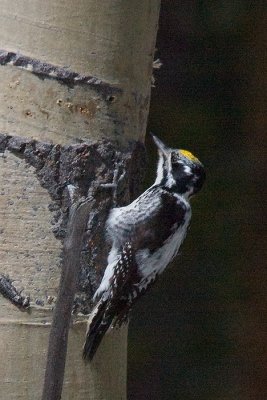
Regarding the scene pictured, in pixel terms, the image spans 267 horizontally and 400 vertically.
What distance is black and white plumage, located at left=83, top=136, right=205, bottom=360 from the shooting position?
2266 millimetres

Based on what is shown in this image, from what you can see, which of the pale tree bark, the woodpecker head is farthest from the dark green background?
the pale tree bark

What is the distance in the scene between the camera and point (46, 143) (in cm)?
201

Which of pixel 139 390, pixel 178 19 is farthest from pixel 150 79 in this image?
pixel 139 390

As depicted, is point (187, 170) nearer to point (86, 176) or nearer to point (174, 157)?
point (174, 157)

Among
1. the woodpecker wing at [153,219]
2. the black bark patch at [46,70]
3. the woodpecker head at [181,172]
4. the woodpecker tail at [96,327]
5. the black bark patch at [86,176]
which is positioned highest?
the black bark patch at [46,70]

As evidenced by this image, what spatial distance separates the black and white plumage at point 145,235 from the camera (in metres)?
2.27

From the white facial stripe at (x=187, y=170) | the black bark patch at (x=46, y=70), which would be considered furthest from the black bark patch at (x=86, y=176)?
the white facial stripe at (x=187, y=170)

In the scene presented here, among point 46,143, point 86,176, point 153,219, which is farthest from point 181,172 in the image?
point 46,143

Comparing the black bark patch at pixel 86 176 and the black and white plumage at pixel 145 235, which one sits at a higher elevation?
the black bark patch at pixel 86 176

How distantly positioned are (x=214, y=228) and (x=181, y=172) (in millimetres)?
1513

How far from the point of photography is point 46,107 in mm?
2004

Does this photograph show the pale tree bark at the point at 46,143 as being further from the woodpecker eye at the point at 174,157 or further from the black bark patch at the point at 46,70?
the woodpecker eye at the point at 174,157

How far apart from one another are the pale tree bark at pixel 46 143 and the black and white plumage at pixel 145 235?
161mm

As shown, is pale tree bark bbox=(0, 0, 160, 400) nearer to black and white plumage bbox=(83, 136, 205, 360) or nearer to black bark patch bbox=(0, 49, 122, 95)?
black bark patch bbox=(0, 49, 122, 95)
